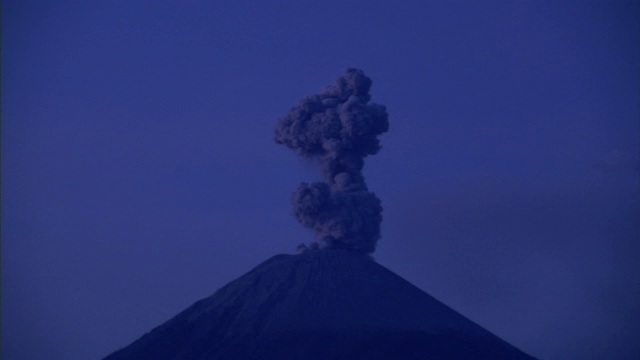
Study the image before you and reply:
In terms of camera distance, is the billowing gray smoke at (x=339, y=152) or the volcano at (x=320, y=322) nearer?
the volcano at (x=320, y=322)

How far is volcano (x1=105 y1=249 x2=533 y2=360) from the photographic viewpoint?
59.0 m

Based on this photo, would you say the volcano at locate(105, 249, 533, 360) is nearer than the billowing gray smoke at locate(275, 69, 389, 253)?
Yes

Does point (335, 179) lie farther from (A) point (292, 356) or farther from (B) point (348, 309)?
(A) point (292, 356)

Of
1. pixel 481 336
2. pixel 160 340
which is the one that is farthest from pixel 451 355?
pixel 160 340

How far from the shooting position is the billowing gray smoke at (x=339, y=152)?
64000mm

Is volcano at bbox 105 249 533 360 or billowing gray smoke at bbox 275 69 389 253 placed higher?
billowing gray smoke at bbox 275 69 389 253

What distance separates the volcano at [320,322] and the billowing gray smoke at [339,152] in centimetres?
140

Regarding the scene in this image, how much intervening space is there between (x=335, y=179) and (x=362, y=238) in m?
3.23

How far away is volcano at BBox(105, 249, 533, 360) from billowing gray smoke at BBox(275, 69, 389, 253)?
1400 mm

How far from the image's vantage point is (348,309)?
2452 inches

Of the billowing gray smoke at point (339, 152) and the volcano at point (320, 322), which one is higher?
the billowing gray smoke at point (339, 152)

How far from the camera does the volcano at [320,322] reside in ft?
193

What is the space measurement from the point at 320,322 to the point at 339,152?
9161 millimetres

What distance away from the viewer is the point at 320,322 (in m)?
61.0
